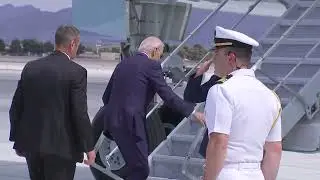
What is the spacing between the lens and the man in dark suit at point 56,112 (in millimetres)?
5129

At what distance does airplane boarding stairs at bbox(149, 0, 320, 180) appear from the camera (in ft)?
27.2

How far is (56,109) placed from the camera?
513cm

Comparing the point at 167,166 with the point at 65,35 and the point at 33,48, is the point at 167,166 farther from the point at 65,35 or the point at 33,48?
the point at 33,48

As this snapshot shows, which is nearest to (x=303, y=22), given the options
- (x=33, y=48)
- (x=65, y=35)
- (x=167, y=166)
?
(x=167, y=166)

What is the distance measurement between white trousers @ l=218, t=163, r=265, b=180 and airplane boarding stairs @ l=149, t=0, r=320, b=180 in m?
4.31

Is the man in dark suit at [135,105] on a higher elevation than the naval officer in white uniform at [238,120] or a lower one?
lower

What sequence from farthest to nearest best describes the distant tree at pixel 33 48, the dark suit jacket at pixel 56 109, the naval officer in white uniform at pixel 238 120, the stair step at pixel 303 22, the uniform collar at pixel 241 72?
the distant tree at pixel 33 48 → the stair step at pixel 303 22 → the dark suit jacket at pixel 56 109 → the uniform collar at pixel 241 72 → the naval officer in white uniform at pixel 238 120

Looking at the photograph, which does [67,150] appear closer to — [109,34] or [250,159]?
[250,159]

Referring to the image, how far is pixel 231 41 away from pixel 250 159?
566mm

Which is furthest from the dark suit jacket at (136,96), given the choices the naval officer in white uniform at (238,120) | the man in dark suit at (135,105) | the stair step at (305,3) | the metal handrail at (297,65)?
the stair step at (305,3)

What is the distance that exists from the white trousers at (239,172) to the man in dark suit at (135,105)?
2.52m

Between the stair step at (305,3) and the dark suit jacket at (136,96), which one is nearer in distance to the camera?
the dark suit jacket at (136,96)

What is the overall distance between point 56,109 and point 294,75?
4891 millimetres

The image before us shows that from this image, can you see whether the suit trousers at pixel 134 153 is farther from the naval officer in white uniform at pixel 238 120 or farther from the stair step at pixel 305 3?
the stair step at pixel 305 3
